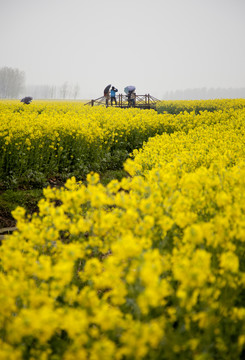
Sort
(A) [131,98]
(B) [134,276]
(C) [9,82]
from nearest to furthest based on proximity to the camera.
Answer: (B) [134,276]
(A) [131,98]
(C) [9,82]

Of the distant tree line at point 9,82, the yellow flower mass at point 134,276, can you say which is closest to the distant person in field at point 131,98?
the yellow flower mass at point 134,276

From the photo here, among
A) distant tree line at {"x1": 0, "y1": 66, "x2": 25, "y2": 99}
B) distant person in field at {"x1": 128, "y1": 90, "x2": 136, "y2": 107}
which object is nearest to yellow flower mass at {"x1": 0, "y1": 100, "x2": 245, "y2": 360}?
distant person in field at {"x1": 128, "y1": 90, "x2": 136, "y2": 107}

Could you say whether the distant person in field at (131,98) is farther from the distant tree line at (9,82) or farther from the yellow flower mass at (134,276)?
the distant tree line at (9,82)

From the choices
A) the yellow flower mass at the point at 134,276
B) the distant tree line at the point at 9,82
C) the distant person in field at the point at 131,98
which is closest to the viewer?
the yellow flower mass at the point at 134,276

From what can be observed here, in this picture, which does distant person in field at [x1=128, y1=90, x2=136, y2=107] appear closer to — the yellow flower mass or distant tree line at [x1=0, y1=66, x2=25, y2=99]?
the yellow flower mass

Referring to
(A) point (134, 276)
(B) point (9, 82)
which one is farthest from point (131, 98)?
(B) point (9, 82)

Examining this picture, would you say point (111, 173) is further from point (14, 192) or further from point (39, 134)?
point (14, 192)

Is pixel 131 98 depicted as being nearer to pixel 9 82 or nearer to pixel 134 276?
pixel 134 276

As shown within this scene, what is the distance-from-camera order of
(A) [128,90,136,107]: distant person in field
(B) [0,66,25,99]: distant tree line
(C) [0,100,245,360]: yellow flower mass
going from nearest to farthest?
(C) [0,100,245,360]: yellow flower mass < (A) [128,90,136,107]: distant person in field < (B) [0,66,25,99]: distant tree line

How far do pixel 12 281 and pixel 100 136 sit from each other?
7.23m

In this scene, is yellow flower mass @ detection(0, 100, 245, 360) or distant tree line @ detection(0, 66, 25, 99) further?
distant tree line @ detection(0, 66, 25, 99)

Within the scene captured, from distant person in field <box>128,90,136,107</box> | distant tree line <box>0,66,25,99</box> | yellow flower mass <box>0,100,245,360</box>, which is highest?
distant tree line <box>0,66,25,99</box>

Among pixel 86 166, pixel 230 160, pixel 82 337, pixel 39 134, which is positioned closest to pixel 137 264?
pixel 82 337

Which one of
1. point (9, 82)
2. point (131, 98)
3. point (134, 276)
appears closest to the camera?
point (134, 276)
